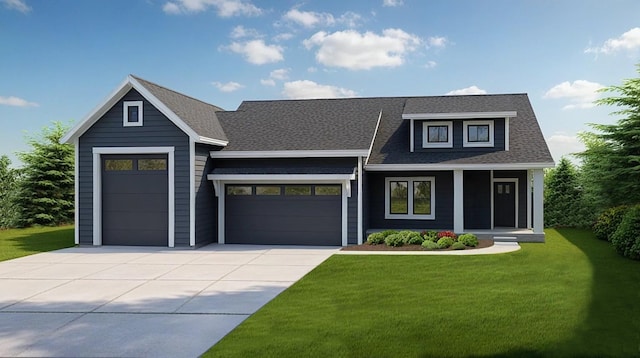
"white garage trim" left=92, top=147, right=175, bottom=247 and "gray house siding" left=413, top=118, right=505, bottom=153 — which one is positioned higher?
"gray house siding" left=413, top=118, right=505, bottom=153

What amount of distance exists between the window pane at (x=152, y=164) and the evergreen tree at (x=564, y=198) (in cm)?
1825

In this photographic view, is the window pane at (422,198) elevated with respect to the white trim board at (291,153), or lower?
lower

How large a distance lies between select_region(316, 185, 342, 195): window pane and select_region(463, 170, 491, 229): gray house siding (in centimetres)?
546

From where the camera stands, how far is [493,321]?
8.27 metres

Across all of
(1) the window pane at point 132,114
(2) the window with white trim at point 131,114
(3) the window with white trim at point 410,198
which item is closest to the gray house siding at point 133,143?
(2) the window with white trim at point 131,114

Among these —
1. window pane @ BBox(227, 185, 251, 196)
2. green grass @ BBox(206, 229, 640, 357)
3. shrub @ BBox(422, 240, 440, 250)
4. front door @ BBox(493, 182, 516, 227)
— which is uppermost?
window pane @ BBox(227, 185, 251, 196)

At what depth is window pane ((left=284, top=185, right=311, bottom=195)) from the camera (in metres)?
18.7

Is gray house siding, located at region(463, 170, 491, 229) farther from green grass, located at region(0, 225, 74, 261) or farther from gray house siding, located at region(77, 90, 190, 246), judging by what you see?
green grass, located at region(0, 225, 74, 261)

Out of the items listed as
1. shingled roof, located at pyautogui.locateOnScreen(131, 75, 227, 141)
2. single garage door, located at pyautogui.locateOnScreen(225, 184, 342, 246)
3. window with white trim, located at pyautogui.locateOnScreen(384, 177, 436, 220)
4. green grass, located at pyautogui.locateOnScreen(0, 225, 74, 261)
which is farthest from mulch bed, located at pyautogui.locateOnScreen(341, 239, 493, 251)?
green grass, located at pyautogui.locateOnScreen(0, 225, 74, 261)

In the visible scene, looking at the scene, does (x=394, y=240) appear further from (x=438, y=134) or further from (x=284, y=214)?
(x=438, y=134)

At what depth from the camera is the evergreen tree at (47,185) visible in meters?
27.6

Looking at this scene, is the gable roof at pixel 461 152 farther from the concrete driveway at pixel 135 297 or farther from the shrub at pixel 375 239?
the concrete driveway at pixel 135 297

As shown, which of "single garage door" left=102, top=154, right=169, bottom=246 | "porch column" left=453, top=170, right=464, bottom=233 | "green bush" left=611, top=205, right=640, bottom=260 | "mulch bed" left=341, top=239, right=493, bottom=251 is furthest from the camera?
"porch column" left=453, top=170, right=464, bottom=233

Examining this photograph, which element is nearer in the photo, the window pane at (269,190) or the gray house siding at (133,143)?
the gray house siding at (133,143)
